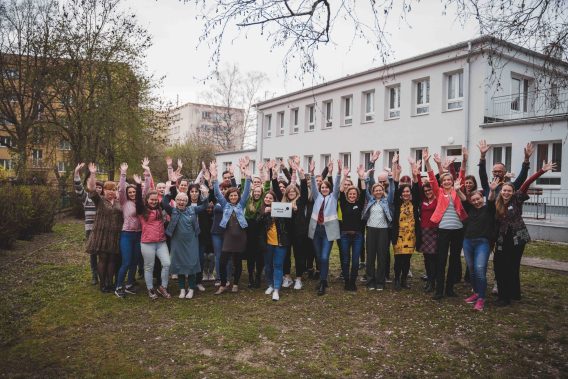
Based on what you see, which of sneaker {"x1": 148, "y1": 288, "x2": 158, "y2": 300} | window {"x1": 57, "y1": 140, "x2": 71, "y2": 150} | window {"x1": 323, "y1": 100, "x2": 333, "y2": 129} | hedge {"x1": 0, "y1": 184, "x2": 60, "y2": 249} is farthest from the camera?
window {"x1": 323, "y1": 100, "x2": 333, "y2": 129}

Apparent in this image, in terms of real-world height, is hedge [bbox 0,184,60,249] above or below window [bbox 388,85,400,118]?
below

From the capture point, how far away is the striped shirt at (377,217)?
283 inches

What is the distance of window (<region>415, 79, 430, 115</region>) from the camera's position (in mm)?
20666

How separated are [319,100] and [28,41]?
54.0ft

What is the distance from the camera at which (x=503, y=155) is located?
1764cm

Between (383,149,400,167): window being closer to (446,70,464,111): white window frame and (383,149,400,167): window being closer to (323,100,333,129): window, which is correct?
(446,70,464,111): white window frame

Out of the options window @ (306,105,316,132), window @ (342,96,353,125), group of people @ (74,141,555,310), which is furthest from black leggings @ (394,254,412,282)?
window @ (306,105,316,132)

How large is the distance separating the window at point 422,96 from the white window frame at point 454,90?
1074 mm

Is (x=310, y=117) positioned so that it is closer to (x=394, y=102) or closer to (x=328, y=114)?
(x=328, y=114)

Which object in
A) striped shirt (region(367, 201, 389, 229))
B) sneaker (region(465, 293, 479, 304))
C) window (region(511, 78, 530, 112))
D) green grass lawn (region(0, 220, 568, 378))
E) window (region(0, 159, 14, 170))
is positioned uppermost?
window (region(511, 78, 530, 112))

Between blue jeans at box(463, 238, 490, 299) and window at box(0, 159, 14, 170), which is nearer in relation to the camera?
blue jeans at box(463, 238, 490, 299)

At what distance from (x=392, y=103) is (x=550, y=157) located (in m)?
8.50

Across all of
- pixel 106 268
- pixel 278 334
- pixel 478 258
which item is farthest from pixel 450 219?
pixel 106 268

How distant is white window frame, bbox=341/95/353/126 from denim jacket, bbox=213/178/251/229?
19.1 meters
